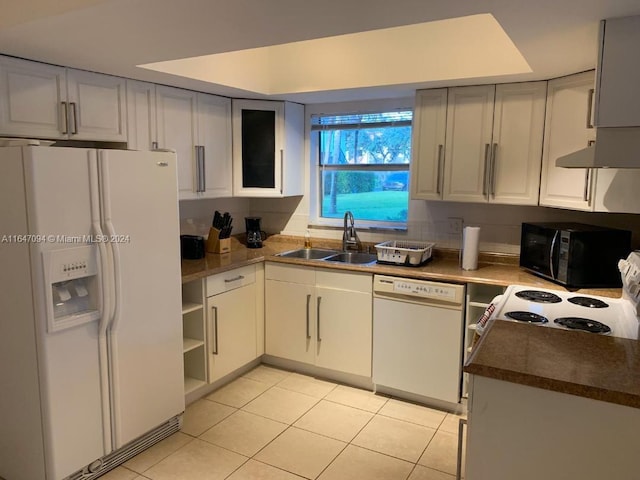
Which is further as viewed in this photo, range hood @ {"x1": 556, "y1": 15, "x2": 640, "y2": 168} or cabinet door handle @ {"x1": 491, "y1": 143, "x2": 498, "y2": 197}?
cabinet door handle @ {"x1": 491, "y1": 143, "x2": 498, "y2": 197}

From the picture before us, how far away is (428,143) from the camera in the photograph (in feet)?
11.0

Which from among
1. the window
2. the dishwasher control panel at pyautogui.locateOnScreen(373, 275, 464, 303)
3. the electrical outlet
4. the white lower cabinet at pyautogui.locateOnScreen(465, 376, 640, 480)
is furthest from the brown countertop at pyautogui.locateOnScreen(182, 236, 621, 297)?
the white lower cabinet at pyautogui.locateOnScreen(465, 376, 640, 480)

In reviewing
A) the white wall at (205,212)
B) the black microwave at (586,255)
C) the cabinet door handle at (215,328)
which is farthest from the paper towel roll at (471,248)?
the white wall at (205,212)

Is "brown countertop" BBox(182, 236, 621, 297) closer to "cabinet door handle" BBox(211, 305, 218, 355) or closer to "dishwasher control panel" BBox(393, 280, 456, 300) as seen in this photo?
"dishwasher control panel" BBox(393, 280, 456, 300)

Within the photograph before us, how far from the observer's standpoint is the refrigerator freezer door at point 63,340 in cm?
211

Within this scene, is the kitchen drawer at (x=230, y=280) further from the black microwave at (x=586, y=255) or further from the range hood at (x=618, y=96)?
the range hood at (x=618, y=96)

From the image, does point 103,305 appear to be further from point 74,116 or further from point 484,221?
point 484,221

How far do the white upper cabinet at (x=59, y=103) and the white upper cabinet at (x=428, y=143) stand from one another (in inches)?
75.0

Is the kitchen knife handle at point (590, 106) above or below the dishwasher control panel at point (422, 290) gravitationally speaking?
above

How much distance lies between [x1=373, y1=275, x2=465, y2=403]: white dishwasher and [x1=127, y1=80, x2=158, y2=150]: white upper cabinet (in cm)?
174

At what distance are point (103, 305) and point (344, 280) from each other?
160cm

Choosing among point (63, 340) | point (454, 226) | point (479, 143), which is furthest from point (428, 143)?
point (63, 340)

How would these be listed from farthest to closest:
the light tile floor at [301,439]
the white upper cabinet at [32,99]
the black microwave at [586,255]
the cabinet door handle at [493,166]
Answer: the cabinet door handle at [493,166] < the black microwave at [586,255] < the light tile floor at [301,439] < the white upper cabinet at [32,99]

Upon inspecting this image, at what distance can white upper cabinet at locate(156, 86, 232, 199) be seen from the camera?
3.28m
